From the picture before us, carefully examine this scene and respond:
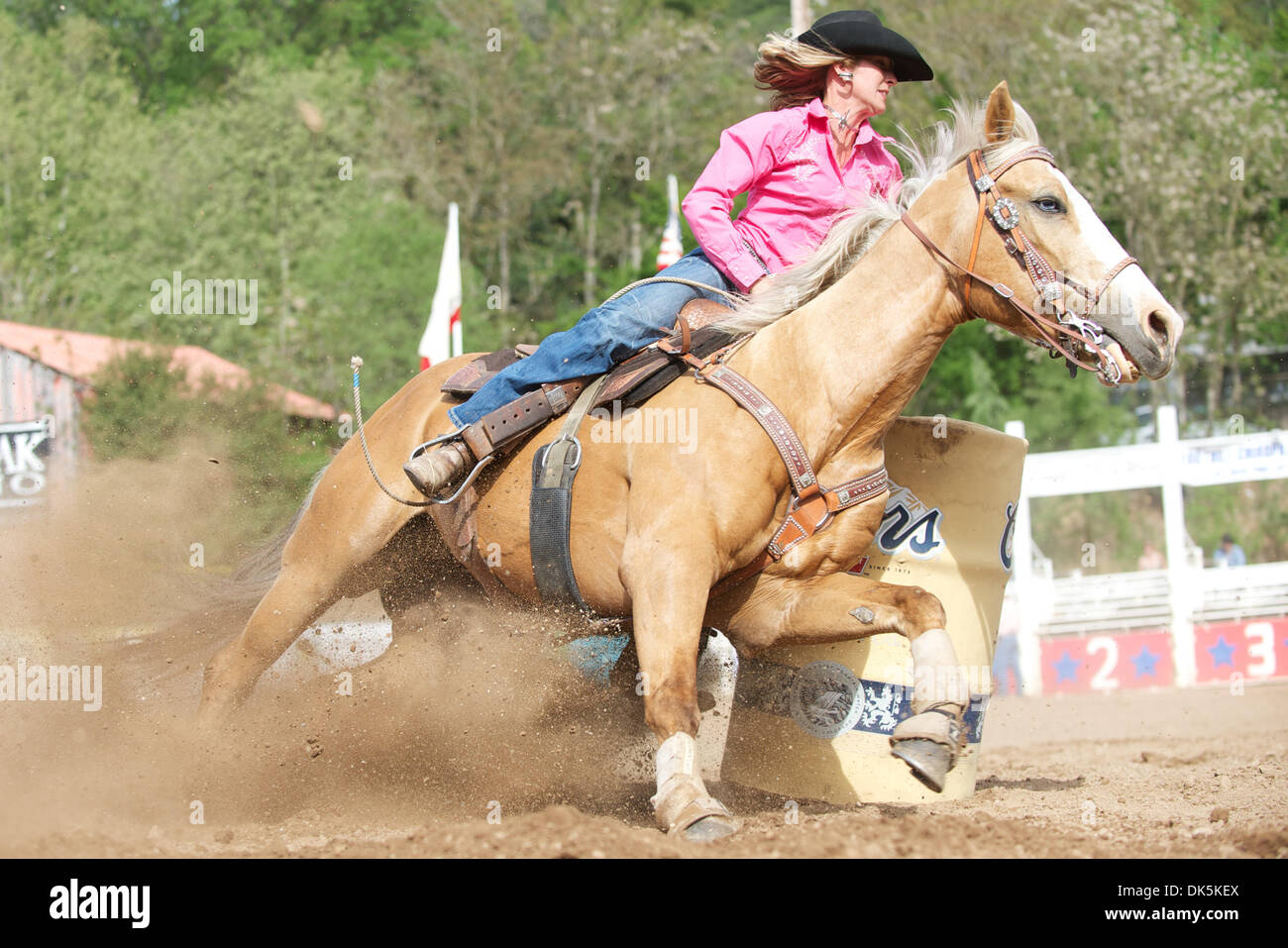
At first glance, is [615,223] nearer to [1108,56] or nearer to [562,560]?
→ [1108,56]

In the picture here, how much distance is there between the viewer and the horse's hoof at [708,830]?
11.8ft

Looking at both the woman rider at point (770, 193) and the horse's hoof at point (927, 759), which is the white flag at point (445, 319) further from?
the horse's hoof at point (927, 759)

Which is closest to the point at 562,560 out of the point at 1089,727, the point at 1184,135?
the point at 1089,727

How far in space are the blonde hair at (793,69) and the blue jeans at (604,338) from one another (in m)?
0.74

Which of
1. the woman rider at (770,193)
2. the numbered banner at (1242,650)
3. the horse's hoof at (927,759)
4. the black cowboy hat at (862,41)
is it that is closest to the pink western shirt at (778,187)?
the woman rider at (770,193)

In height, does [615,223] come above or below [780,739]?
above

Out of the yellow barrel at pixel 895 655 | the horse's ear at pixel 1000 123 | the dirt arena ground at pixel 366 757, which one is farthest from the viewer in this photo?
the yellow barrel at pixel 895 655

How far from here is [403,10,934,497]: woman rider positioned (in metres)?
4.52

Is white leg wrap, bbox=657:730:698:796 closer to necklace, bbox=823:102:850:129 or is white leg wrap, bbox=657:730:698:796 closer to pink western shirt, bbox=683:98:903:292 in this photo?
pink western shirt, bbox=683:98:903:292

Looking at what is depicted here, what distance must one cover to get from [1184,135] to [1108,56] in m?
2.26

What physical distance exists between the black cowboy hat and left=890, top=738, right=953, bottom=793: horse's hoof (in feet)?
8.08

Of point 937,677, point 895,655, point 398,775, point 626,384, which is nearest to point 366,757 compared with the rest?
point 398,775

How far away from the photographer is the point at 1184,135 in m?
25.3
